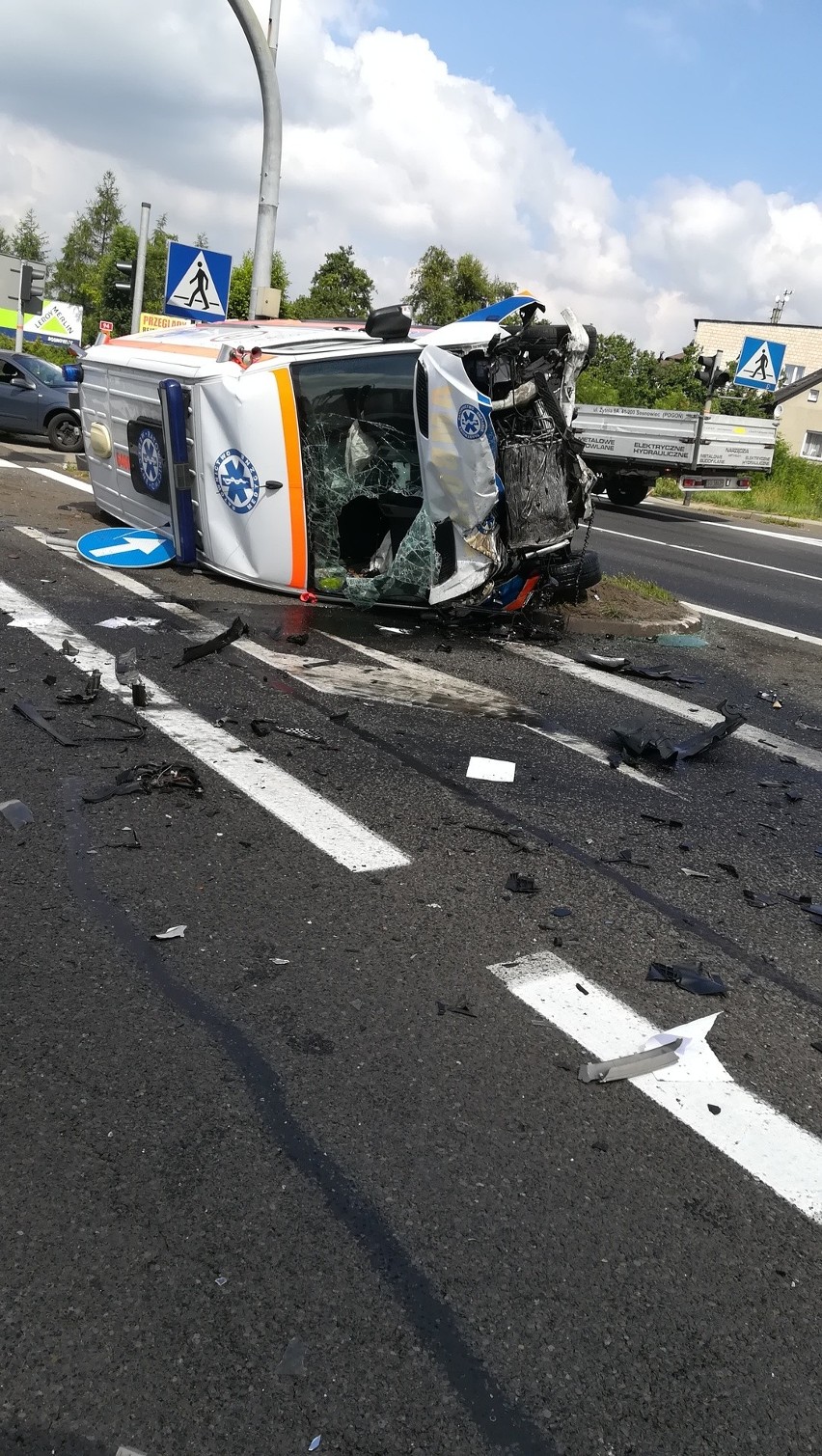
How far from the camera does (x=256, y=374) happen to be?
7.56 m

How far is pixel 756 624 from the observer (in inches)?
400

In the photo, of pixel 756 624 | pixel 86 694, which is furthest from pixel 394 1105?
pixel 756 624

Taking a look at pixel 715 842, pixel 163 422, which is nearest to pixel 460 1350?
pixel 715 842

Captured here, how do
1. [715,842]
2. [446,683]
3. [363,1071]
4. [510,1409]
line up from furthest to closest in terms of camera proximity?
[446,683]
[715,842]
[363,1071]
[510,1409]

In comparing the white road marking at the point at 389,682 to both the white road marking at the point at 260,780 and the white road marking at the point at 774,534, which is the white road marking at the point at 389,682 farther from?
the white road marking at the point at 774,534

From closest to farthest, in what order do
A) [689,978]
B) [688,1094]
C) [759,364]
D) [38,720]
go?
1. [688,1094]
2. [689,978]
3. [38,720]
4. [759,364]

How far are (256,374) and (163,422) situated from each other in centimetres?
96

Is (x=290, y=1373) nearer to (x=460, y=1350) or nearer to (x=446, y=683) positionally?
(x=460, y=1350)

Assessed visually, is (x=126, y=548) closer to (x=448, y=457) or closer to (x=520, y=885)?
(x=448, y=457)

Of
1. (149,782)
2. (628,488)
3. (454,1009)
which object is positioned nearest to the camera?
(454,1009)

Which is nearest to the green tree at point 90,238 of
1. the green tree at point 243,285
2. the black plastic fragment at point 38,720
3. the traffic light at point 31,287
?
the green tree at point 243,285

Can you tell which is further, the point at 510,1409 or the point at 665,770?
the point at 665,770

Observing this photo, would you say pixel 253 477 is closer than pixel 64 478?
Yes

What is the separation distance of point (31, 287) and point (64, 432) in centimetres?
728
